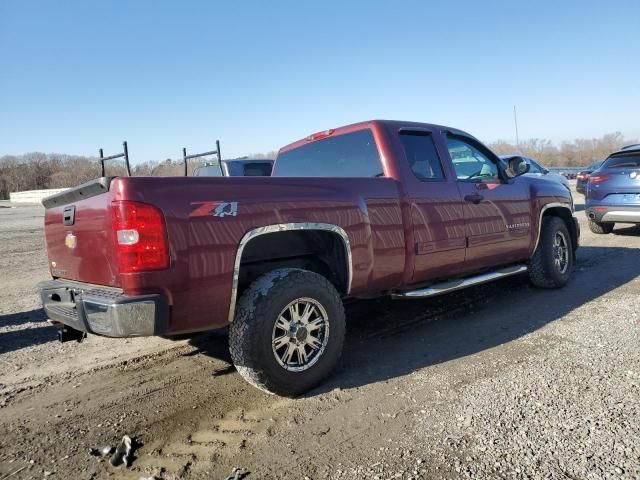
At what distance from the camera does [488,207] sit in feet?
15.5

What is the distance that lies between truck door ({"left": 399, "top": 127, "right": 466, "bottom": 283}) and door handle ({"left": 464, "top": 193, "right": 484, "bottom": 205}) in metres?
0.14

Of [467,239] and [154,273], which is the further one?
[467,239]

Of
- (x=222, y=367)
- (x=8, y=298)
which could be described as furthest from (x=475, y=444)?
(x=8, y=298)

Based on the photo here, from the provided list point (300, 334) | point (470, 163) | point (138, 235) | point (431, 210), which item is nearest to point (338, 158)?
point (431, 210)

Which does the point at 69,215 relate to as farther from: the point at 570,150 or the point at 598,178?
the point at 570,150

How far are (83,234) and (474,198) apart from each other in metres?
3.47

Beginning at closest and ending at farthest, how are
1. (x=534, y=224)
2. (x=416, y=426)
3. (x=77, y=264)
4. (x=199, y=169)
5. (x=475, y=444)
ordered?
(x=475, y=444), (x=416, y=426), (x=77, y=264), (x=534, y=224), (x=199, y=169)

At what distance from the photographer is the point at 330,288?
3275mm

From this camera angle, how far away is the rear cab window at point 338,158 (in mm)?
4109

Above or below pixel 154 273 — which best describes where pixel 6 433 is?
below

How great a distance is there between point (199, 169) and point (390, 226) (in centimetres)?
880

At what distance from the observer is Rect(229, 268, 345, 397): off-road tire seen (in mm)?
2902

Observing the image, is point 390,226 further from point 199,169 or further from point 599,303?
point 199,169

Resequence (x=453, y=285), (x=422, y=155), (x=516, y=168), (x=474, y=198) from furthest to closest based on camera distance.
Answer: (x=516, y=168) → (x=474, y=198) → (x=422, y=155) → (x=453, y=285)
